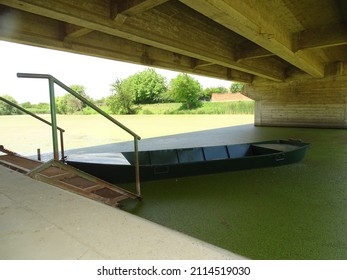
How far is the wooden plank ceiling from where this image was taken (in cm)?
297

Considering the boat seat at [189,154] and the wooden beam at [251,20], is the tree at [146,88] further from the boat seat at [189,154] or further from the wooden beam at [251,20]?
the wooden beam at [251,20]

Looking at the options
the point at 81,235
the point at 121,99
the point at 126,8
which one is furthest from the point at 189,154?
the point at 121,99

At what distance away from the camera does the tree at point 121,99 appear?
116 ft

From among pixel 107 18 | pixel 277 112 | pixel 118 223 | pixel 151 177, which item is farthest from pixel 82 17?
pixel 277 112

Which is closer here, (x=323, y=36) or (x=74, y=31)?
(x=74, y=31)

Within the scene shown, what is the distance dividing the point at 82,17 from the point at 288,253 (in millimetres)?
3366

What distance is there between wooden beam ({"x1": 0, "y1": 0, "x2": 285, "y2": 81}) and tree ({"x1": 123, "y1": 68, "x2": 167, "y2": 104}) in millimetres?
34545

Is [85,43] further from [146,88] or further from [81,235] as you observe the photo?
[146,88]

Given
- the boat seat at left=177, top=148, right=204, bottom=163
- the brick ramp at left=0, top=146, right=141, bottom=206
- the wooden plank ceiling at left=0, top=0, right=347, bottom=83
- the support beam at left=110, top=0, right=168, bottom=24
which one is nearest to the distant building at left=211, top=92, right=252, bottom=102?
the wooden plank ceiling at left=0, top=0, right=347, bottom=83

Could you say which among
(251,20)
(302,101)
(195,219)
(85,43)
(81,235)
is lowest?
(195,219)

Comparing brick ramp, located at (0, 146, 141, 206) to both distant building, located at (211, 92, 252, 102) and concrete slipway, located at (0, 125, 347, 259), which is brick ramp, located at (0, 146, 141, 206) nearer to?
concrete slipway, located at (0, 125, 347, 259)

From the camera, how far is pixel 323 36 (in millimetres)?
4910

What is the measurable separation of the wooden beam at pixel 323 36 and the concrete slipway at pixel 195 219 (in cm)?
240

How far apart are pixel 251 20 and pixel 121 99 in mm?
34817
